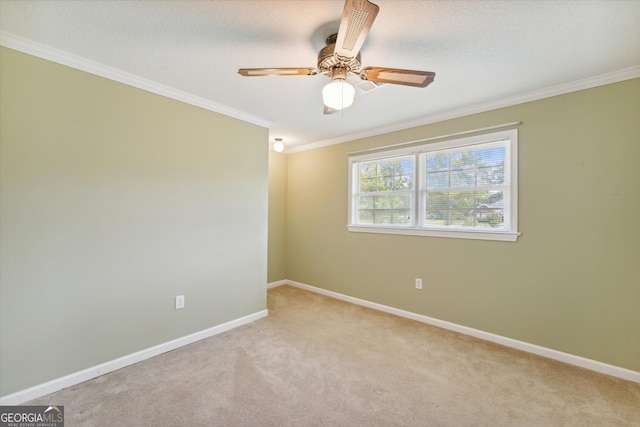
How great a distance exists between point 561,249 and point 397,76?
2120 millimetres

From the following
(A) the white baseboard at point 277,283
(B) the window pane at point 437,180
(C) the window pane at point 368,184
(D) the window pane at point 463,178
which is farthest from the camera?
(A) the white baseboard at point 277,283

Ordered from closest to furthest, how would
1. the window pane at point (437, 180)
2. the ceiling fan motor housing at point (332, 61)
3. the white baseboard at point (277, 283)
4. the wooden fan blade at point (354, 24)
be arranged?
the wooden fan blade at point (354, 24)
the ceiling fan motor housing at point (332, 61)
the window pane at point (437, 180)
the white baseboard at point (277, 283)

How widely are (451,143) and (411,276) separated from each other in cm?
159

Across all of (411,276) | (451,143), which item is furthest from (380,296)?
(451,143)

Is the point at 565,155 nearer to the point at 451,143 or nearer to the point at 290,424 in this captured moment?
the point at 451,143

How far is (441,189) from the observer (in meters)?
3.09

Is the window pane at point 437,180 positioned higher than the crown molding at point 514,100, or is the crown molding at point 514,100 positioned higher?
the crown molding at point 514,100

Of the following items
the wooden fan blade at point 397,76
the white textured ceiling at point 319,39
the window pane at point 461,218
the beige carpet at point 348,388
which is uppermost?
the white textured ceiling at point 319,39

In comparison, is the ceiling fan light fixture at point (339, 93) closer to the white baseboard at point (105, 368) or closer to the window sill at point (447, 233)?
the window sill at point (447, 233)

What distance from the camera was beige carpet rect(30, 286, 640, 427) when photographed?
1.70 metres

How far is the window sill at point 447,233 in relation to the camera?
2.64m

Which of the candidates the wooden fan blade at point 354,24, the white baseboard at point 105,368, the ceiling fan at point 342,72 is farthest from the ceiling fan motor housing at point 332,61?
the white baseboard at point 105,368

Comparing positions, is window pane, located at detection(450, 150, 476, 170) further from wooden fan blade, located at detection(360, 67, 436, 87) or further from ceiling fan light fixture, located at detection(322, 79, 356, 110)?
ceiling fan light fixture, located at detection(322, 79, 356, 110)

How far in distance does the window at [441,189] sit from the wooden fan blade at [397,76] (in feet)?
5.01
